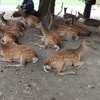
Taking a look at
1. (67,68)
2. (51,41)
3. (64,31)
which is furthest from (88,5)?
(67,68)

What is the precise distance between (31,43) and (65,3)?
8240 mm

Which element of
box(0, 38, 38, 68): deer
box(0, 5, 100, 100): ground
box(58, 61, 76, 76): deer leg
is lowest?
box(0, 5, 100, 100): ground

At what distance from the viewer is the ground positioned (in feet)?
14.9

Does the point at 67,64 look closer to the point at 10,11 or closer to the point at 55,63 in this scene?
the point at 55,63

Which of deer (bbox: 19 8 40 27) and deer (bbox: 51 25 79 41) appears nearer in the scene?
deer (bbox: 51 25 79 41)

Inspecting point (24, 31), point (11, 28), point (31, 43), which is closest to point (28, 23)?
point (24, 31)

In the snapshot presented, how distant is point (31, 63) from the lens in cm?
557

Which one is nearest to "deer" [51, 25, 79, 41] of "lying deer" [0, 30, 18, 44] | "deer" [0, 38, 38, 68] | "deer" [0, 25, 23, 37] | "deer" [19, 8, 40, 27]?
"deer" [0, 25, 23, 37]

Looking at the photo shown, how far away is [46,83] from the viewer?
4.91 m

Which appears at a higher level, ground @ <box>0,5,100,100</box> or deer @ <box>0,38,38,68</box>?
deer @ <box>0,38,38,68</box>

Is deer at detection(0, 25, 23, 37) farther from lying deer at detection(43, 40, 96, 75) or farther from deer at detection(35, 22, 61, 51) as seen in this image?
lying deer at detection(43, 40, 96, 75)

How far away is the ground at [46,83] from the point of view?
455 cm

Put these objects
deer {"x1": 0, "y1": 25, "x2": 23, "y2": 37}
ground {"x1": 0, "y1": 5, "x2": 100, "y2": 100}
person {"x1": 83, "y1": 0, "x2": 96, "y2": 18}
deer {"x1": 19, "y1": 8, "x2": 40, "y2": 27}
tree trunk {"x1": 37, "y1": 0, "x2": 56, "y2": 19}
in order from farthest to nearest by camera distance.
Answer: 1. person {"x1": 83, "y1": 0, "x2": 96, "y2": 18}
2. tree trunk {"x1": 37, "y1": 0, "x2": 56, "y2": 19}
3. deer {"x1": 19, "y1": 8, "x2": 40, "y2": 27}
4. deer {"x1": 0, "y1": 25, "x2": 23, "y2": 37}
5. ground {"x1": 0, "y1": 5, "x2": 100, "y2": 100}

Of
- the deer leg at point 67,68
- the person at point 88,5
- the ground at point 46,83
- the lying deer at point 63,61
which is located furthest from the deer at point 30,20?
the deer leg at point 67,68
